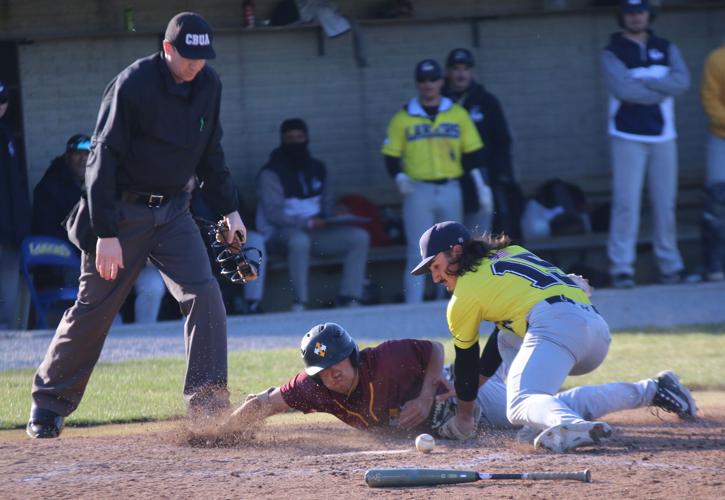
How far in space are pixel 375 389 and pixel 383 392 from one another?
0.05 m

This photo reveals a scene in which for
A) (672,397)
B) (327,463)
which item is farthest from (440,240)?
(672,397)

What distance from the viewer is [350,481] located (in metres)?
5.29

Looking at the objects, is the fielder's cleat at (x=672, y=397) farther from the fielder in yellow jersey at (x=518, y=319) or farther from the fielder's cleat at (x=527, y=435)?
the fielder's cleat at (x=527, y=435)

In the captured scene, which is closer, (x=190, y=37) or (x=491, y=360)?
(x=190, y=37)

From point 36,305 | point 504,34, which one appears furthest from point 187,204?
point 504,34

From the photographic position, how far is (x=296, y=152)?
11.0 meters

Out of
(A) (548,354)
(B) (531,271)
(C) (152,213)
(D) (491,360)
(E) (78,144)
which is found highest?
(E) (78,144)

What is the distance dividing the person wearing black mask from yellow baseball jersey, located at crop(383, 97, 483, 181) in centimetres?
74

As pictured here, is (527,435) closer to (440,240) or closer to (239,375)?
(440,240)

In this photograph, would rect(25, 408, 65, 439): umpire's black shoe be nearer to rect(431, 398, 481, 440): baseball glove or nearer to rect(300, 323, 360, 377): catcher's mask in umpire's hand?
rect(300, 323, 360, 377): catcher's mask in umpire's hand

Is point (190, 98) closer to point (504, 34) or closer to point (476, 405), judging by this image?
point (476, 405)

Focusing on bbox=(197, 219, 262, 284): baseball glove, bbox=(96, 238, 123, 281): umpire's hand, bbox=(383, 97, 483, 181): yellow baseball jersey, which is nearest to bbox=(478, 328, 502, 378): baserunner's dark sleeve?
bbox=(197, 219, 262, 284): baseball glove

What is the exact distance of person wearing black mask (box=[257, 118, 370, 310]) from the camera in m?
10.8

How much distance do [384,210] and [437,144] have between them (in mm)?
1488
